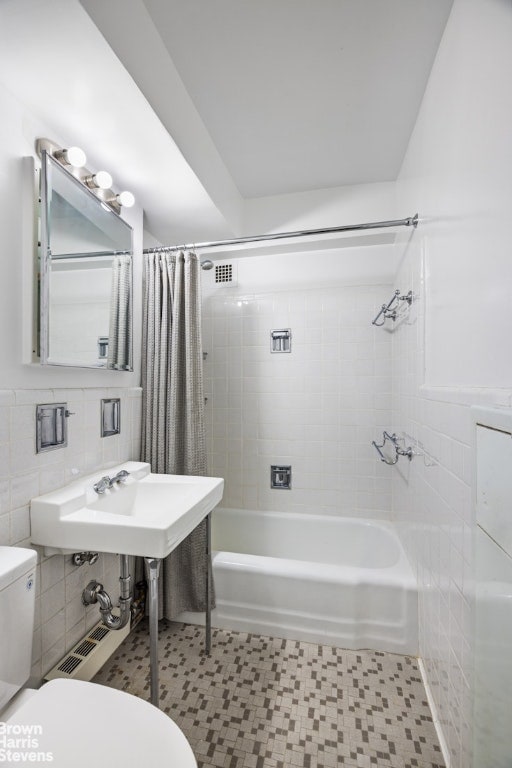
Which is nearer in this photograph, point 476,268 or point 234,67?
point 476,268

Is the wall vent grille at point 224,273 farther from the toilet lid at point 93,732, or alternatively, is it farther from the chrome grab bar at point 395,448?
the toilet lid at point 93,732

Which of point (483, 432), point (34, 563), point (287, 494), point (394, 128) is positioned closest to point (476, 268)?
point (483, 432)

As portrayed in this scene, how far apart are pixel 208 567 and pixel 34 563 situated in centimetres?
88

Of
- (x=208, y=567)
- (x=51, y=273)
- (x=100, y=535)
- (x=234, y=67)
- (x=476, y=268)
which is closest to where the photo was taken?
(x=476, y=268)

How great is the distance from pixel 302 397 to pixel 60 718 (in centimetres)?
195

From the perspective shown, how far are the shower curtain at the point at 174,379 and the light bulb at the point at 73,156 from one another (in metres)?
0.66

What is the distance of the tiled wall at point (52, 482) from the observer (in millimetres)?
1115

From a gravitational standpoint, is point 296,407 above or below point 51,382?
below

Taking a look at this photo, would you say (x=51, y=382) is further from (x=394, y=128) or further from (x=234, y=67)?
(x=394, y=128)

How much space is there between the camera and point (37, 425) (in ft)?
3.98

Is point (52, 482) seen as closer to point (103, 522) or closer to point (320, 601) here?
point (103, 522)

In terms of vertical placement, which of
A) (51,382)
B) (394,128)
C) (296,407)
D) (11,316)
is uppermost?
(394,128)

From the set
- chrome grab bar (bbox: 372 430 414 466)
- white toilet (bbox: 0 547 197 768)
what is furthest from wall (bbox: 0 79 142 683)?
chrome grab bar (bbox: 372 430 414 466)

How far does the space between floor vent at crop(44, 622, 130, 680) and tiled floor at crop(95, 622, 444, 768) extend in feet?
0.38
